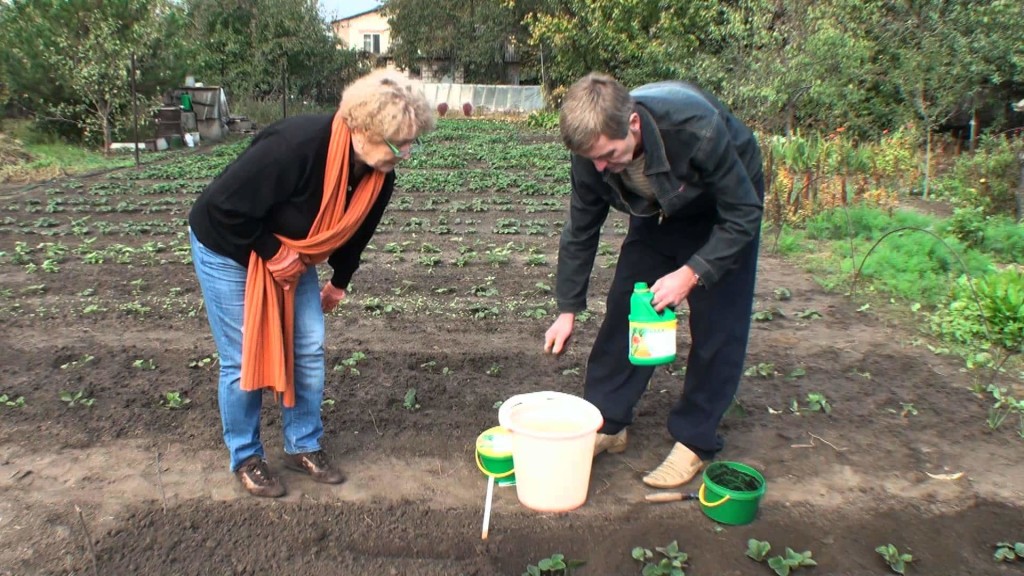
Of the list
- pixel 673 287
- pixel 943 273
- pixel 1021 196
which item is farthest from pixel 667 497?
pixel 1021 196

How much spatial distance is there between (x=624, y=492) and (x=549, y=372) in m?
1.24

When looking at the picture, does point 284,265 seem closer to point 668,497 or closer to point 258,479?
point 258,479

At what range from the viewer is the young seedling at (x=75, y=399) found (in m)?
3.87

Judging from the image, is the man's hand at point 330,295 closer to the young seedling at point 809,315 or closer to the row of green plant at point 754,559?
the row of green plant at point 754,559

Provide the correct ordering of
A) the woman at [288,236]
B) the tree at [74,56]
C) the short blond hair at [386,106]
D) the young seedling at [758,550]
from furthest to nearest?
the tree at [74,56] < the young seedling at [758,550] < the woman at [288,236] < the short blond hair at [386,106]

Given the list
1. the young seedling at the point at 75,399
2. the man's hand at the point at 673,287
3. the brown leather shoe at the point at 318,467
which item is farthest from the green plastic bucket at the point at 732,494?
the young seedling at the point at 75,399

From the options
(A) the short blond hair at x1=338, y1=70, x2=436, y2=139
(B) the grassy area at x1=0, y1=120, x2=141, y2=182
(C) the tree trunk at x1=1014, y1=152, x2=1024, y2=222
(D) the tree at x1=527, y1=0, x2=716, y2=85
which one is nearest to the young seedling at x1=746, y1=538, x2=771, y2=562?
(A) the short blond hair at x1=338, y1=70, x2=436, y2=139

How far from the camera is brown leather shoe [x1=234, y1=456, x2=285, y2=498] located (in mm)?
3027

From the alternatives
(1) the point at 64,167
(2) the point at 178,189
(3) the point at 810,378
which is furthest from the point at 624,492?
(1) the point at 64,167

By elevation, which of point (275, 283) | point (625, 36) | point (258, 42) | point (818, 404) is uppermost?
point (625, 36)

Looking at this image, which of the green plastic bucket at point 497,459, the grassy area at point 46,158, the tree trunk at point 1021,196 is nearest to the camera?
the green plastic bucket at point 497,459

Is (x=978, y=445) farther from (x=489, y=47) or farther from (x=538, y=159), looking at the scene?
(x=489, y=47)

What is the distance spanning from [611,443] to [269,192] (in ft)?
5.98

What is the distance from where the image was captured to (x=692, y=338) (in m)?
3.13
